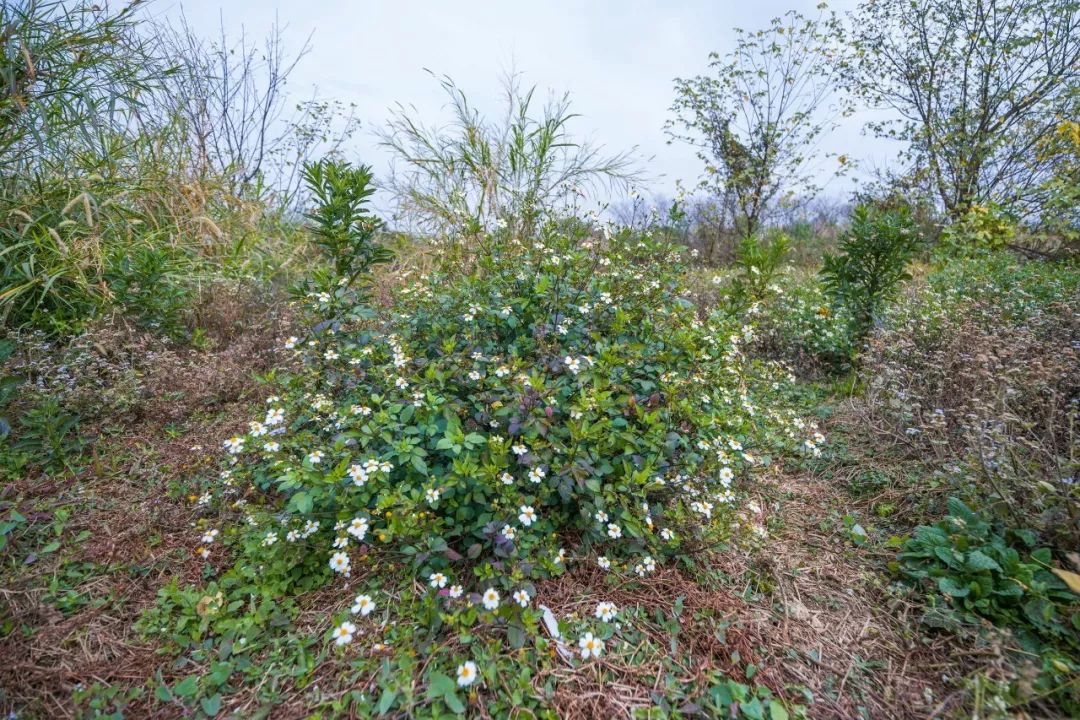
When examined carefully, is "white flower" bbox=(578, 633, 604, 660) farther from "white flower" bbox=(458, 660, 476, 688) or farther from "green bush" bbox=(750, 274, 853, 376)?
"green bush" bbox=(750, 274, 853, 376)

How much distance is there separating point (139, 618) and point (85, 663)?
150mm

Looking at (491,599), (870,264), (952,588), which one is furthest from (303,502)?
(870,264)

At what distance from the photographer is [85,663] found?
4.32ft

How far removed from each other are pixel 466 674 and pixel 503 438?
654 millimetres

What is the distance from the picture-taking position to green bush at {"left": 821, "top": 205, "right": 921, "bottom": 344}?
3.39 meters

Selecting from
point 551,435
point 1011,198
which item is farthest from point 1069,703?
point 1011,198

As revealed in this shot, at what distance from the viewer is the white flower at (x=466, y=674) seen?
116 centimetres

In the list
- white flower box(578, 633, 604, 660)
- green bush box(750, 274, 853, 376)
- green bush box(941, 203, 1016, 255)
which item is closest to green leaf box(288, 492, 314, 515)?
white flower box(578, 633, 604, 660)

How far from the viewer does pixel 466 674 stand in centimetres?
118

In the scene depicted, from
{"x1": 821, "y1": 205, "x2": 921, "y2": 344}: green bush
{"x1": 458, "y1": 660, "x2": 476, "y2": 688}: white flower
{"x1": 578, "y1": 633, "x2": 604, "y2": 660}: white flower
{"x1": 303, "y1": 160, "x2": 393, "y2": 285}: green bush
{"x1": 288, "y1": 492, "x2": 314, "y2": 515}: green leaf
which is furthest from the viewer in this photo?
{"x1": 821, "y1": 205, "x2": 921, "y2": 344}: green bush

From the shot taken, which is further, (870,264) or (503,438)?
(870,264)

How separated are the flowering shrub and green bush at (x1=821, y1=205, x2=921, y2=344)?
6.43 feet

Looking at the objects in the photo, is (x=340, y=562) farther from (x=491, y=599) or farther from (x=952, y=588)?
(x=952, y=588)

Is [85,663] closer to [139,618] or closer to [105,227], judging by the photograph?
[139,618]
